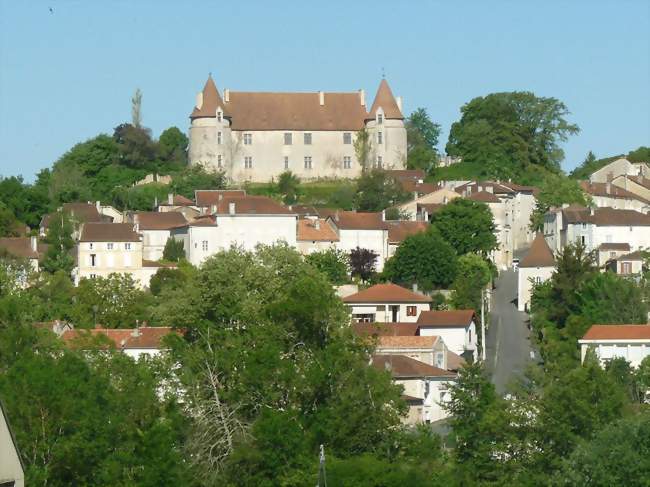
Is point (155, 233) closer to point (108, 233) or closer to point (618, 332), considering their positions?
point (108, 233)

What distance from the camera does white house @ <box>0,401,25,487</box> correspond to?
14.8m

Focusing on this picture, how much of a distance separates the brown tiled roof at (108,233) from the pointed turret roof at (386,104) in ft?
67.9

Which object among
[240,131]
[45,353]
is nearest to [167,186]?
[240,131]

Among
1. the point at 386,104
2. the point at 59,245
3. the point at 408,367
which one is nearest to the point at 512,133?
the point at 386,104

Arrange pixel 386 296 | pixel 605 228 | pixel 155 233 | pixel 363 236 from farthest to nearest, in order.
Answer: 1. pixel 155 233
2. pixel 605 228
3. pixel 363 236
4. pixel 386 296

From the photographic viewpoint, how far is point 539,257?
74375 mm

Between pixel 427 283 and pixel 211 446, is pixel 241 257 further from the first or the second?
pixel 211 446

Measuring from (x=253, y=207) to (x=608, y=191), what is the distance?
21.6 m

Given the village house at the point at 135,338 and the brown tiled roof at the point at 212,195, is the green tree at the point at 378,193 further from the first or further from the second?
the village house at the point at 135,338

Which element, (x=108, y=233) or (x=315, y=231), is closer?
(x=108, y=233)

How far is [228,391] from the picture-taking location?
3659cm

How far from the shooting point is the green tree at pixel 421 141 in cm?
9769

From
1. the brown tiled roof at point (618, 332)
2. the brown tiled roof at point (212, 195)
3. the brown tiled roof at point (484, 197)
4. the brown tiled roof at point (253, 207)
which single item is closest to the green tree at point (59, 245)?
the brown tiled roof at point (253, 207)

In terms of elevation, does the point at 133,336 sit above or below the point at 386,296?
below
